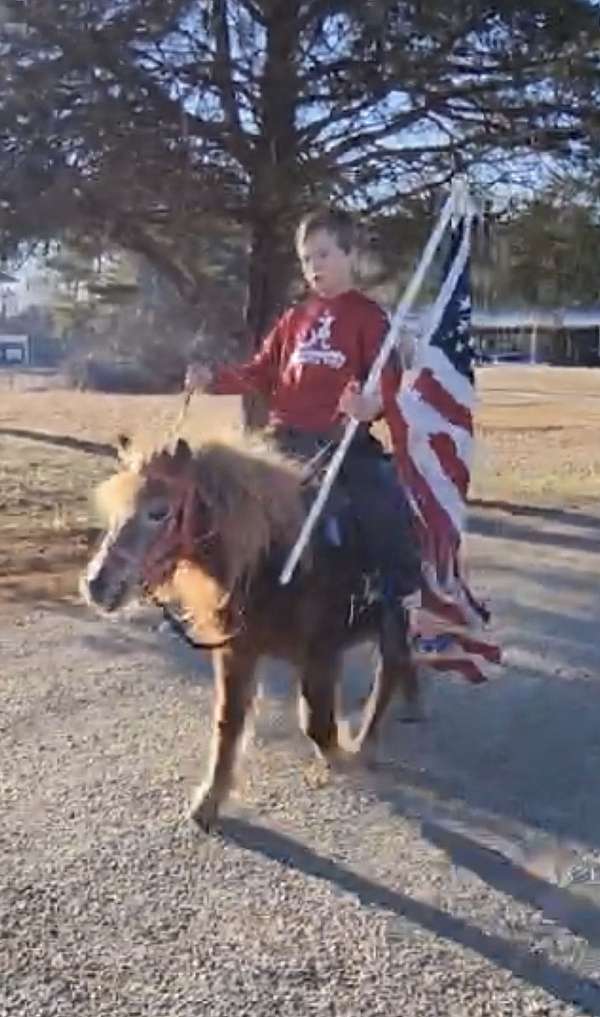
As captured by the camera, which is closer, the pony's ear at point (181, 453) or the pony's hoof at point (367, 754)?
the pony's ear at point (181, 453)

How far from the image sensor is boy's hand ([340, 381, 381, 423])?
416 centimetres

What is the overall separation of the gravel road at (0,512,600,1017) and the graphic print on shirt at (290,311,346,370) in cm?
145

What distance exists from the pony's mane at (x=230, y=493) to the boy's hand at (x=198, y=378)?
0.77ft

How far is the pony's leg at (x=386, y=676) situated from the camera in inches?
187

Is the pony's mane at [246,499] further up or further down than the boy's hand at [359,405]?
further down

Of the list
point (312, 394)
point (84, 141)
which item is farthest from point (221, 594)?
point (84, 141)

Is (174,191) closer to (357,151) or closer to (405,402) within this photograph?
(357,151)

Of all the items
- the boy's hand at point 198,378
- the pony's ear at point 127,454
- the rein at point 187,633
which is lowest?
the rein at point 187,633

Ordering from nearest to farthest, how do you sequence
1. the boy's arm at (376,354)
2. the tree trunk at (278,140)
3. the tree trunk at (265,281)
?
the boy's arm at (376,354), the tree trunk at (278,140), the tree trunk at (265,281)

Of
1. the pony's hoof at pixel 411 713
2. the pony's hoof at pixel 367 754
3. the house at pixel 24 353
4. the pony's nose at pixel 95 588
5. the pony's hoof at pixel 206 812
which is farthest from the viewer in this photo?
the house at pixel 24 353

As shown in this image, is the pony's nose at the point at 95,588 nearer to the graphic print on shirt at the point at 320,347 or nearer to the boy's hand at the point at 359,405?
the boy's hand at the point at 359,405

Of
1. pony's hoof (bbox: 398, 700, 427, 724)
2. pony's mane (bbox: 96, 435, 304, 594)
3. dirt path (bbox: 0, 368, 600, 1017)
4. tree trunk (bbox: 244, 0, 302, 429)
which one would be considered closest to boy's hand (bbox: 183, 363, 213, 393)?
pony's mane (bbox: 96, 435, 304, 594)

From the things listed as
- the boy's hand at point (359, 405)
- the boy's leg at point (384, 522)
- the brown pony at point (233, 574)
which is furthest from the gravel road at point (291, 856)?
the boy's hand at point (359, 405)

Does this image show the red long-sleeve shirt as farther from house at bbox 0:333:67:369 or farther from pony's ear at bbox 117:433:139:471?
house at bbox 0:333:67:369
